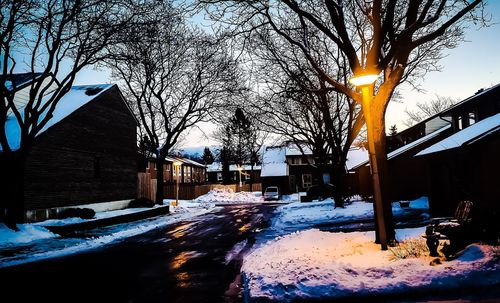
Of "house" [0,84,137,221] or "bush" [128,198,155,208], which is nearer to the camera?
"house" [0,84,137,221]

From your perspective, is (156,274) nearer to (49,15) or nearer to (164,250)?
(164,250)

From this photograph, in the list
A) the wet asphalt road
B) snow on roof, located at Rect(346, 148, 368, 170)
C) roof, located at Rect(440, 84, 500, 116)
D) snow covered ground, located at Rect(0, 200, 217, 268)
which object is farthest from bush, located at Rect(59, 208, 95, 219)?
snow on roof, located at Rect(346, 148, 368, 170)

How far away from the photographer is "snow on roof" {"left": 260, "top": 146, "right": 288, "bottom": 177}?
175ft

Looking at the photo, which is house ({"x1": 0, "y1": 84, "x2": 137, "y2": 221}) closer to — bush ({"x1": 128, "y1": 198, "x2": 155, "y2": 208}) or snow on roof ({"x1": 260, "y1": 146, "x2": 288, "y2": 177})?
bush ({"x1": 128, "y1": 198, "x2": 155, "y2": 208})

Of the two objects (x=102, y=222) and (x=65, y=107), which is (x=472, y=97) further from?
(x=65, y=107)

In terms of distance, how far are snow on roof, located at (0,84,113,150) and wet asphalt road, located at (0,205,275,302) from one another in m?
10.9

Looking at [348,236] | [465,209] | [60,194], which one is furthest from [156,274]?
[60,194]

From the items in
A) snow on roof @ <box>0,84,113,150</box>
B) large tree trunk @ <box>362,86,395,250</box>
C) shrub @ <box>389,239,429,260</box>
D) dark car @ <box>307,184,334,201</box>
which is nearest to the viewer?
shrub @ <box>389,239,429,260</box>

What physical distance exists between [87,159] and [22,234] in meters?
9.18

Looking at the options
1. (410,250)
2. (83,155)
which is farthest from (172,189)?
(410,250)

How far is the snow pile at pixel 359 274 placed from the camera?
19.3 ft

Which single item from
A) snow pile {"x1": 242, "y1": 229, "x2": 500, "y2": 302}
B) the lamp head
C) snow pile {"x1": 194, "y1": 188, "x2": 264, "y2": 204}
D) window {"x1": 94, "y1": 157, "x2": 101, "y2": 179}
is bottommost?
snow pile {"x1": 194, "y1": 188, "x2": 264, "y2": 204}

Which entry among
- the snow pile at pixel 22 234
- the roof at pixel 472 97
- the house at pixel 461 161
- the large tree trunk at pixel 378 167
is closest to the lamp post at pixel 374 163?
the large tree trunk at pixel 378 167

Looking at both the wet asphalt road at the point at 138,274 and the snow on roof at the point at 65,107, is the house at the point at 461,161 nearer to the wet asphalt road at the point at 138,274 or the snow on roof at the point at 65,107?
the wet asphalt road at the point at 138,274
